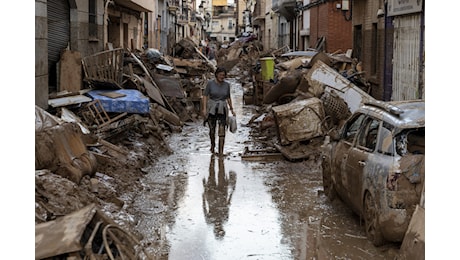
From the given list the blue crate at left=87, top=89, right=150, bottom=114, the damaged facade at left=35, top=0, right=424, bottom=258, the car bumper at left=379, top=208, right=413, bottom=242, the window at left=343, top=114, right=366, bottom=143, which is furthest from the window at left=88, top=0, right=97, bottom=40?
the car bumper at left=379, top=208, right=413, bottom=242

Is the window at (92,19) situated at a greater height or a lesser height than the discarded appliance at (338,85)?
greater

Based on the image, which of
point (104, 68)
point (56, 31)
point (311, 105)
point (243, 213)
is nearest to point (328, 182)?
point (243, 213)

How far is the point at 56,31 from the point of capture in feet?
46.9

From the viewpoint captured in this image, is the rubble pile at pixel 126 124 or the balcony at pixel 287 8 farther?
the balcony at pixel 287 8

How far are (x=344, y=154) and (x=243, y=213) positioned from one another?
1.59 meters

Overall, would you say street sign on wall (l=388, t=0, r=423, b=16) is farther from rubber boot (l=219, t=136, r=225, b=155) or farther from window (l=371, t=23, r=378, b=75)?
rubber boot (l=219, t=136, r=225, b=155)

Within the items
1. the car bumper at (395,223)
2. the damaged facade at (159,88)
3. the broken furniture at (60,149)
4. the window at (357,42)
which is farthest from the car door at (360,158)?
the window at (357,42)

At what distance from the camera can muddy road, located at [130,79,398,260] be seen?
6.97 m

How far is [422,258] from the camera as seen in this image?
17.5ft

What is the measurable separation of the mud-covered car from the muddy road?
362 millimetres

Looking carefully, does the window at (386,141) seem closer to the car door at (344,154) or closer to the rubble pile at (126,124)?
the car door at (344,154)

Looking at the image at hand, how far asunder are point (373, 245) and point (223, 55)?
170ft

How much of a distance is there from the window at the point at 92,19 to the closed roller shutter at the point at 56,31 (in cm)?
134

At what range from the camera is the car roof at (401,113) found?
265 inches
